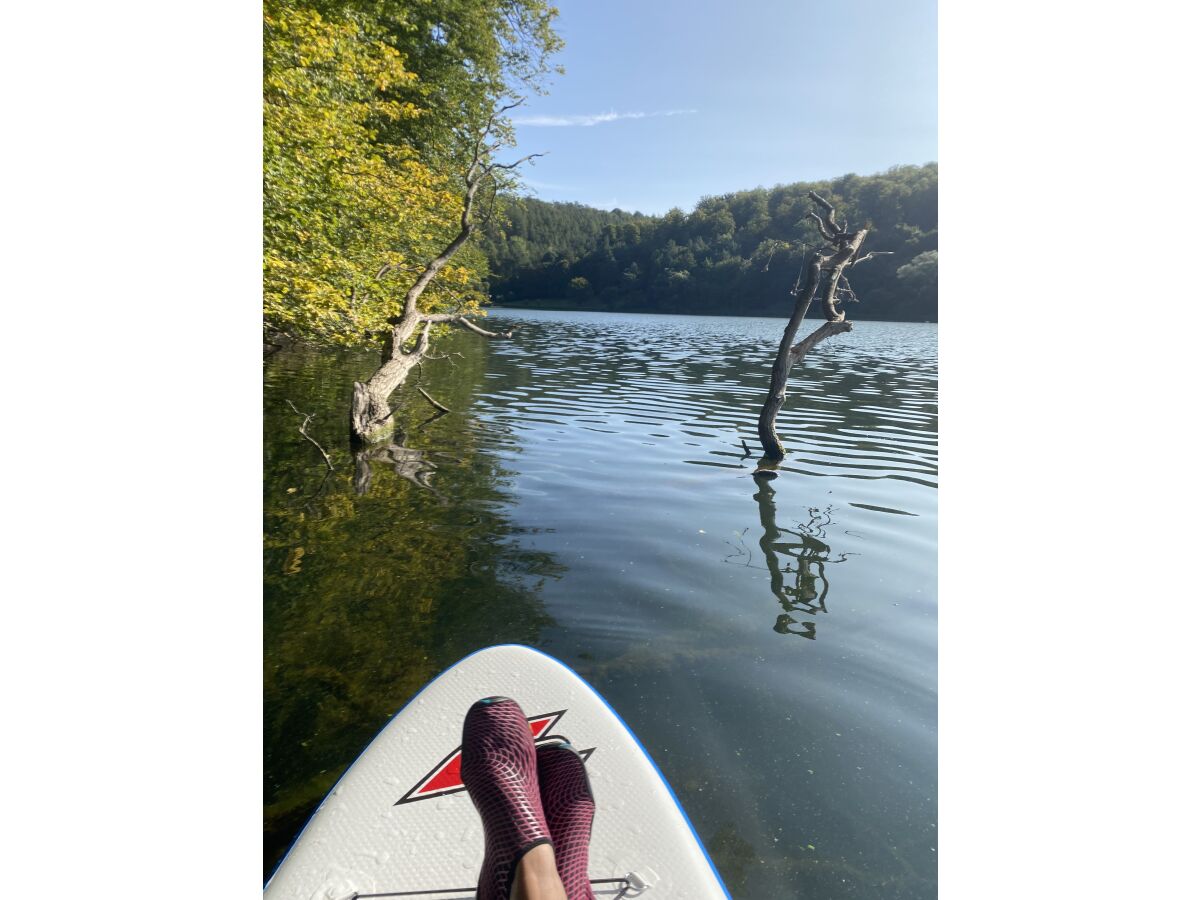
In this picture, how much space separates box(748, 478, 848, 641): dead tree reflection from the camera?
15.1 ft

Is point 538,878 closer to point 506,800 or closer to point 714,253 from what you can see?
point 506,800

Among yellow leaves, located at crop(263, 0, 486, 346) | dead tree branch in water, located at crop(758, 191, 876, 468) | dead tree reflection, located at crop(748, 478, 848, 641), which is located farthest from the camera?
yellow leaves, located at crop(263, 0, 486, 346)

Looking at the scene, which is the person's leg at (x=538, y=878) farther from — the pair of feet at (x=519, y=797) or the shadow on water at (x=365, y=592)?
the shadow on water at (x=365, y=592)

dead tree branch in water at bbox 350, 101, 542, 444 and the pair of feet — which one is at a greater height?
dead tree branch in water at bbox 350, 101, 542, 444

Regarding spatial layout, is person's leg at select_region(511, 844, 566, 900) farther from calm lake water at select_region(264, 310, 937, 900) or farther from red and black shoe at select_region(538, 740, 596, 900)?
calm lake water at select_region(264, 310, 937, 900)

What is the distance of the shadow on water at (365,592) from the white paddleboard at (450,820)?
0.45 meters

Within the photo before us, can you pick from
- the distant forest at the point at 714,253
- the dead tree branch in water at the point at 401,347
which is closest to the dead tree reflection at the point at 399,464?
the dead tree branch in water at the point at 401,347

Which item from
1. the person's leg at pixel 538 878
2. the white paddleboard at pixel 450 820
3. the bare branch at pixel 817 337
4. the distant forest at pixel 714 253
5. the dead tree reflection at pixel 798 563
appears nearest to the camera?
the person's leg at pixel 538 878

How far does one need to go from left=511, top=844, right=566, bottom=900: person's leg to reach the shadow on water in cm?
145

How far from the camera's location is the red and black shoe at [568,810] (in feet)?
5.94

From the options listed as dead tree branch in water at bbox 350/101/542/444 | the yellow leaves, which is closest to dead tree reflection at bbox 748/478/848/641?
dead tree branch in water at bbox 350/101/542/444
